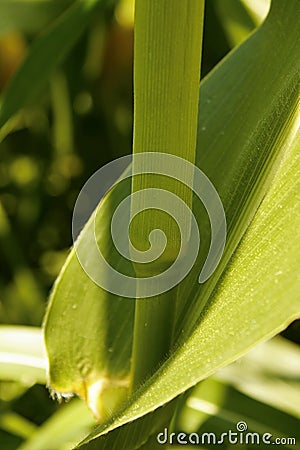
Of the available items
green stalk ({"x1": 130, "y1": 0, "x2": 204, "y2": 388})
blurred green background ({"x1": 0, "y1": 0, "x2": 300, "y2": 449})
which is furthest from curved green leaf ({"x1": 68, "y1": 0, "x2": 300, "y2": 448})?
blurred green background ({"x1": 0, "y1": 0, "x2": 300, "y2": 449})

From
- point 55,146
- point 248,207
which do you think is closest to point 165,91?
point 248,207

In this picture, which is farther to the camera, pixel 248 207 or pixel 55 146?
pixel 55 146

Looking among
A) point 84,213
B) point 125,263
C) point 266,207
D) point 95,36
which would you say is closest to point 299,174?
point 266,207

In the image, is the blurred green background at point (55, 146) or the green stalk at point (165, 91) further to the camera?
the blurred green background at point (55, 146)

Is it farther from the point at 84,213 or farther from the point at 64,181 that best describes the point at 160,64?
the point at 64,181

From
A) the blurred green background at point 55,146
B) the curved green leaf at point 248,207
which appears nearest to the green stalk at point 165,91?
the curved green leaf at point 248,207

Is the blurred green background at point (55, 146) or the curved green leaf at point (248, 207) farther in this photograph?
the blurred green background at point (55, 146)

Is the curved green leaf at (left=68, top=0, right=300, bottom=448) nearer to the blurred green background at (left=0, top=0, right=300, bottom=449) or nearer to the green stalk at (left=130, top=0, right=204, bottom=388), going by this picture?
the green stalk at (left=130, top=0, right=204, bottom=388)

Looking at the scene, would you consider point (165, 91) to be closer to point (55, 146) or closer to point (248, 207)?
point (248, 207)

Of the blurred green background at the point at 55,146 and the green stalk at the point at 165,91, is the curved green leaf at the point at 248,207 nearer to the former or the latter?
the green stalk at the point at 165,91
